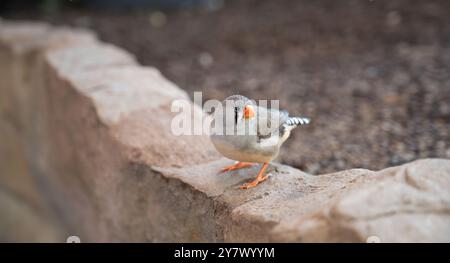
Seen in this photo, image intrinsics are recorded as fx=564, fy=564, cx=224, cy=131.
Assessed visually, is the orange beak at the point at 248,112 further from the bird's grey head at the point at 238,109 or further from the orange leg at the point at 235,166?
the orange leg at the point at 235,166

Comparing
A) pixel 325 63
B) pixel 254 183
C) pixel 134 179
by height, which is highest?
pixel 325 63

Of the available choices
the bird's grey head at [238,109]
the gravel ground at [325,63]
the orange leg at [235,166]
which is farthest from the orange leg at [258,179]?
the gravel ground at [325,63]

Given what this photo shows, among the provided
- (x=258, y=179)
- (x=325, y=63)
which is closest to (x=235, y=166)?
(x=258, y=179)

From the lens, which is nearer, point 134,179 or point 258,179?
point 258,179

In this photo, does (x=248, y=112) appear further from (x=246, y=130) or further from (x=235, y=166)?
(x=235, y=166)

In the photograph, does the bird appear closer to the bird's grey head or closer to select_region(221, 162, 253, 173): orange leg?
the bird's grey head

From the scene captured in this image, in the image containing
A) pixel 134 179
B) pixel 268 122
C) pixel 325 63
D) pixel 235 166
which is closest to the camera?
pixel 268 122
